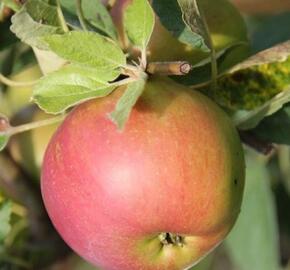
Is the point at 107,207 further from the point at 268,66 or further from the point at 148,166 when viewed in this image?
the point at 268,66

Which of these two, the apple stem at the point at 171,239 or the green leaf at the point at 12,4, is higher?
the green leaf at the point at 12,4

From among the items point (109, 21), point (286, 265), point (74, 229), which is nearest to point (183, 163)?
point (74, 229)

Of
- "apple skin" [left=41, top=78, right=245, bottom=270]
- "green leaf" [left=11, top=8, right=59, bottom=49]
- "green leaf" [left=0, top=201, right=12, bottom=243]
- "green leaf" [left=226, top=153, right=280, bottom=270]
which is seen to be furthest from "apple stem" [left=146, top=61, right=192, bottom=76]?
"green leaf" [left=226, top=153, right=280, bottom=270]

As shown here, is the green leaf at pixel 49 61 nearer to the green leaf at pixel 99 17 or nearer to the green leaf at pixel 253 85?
the green leaf at pixel 99 17

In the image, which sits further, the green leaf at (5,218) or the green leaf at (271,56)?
the green leaf at (5,218)

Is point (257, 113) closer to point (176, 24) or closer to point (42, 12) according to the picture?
point (176, 24)

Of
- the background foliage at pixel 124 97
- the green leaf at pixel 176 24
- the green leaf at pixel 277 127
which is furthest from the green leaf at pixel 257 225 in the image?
the green leaf at pixel 176 24

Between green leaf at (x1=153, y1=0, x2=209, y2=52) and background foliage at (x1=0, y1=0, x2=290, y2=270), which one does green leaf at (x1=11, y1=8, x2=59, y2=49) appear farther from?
green leaf at (x1=153, y1=0, x2=209, y2=52)

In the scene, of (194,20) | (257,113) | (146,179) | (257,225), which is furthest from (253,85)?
(257,225)
